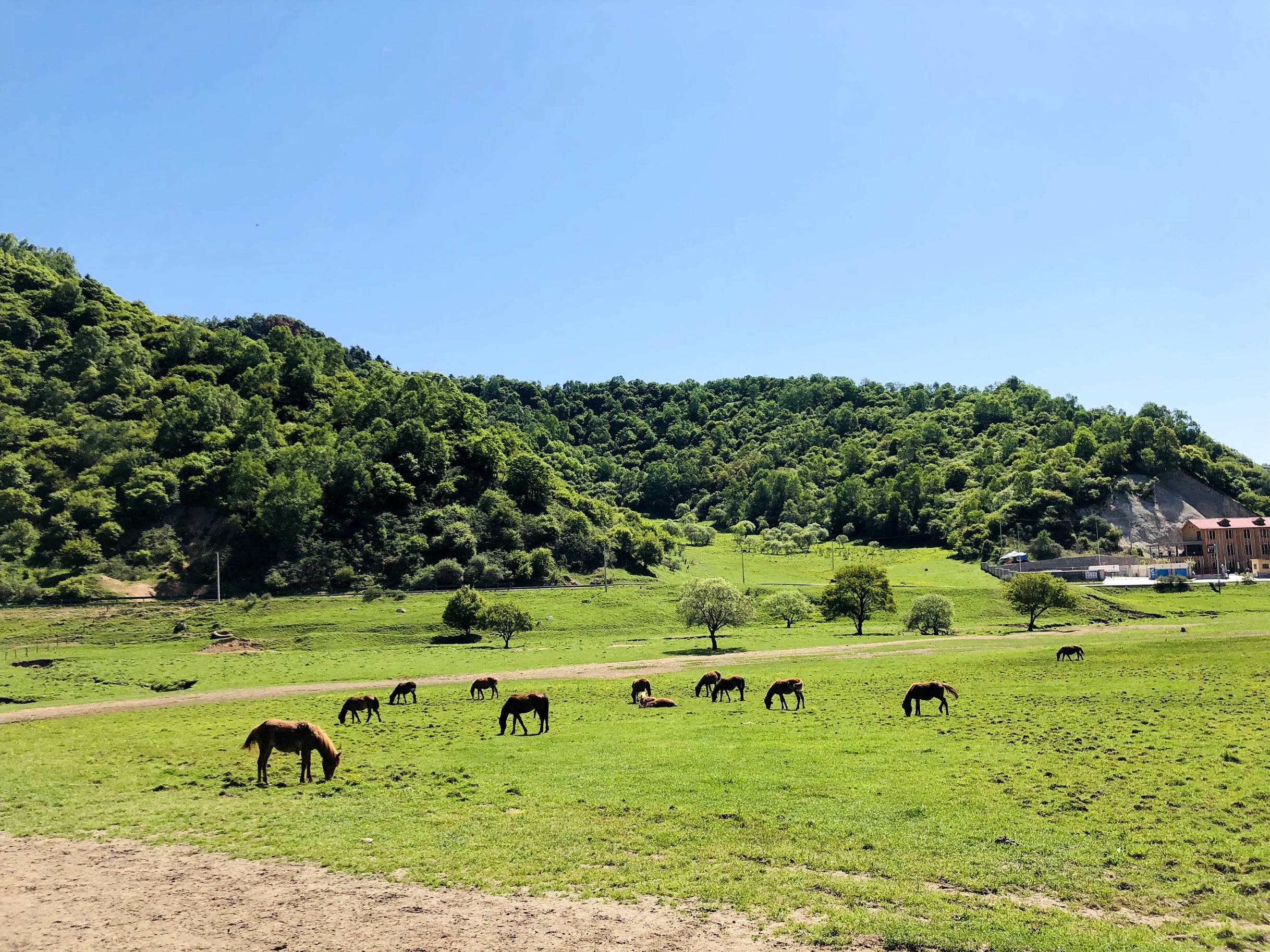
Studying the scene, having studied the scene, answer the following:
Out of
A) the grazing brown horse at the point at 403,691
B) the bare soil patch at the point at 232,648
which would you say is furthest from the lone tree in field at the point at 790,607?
the grazing brown horse at the point at 403,691

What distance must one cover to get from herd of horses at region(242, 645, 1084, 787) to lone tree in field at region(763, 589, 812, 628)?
1650 inches

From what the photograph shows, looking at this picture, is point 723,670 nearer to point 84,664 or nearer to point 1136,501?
point 84,664

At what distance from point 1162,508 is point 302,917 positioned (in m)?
212

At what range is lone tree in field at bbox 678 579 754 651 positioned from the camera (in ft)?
241

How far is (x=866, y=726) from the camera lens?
28.5 metres

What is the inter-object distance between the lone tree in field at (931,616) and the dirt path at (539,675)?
6.24m

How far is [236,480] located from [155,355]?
6181 cm

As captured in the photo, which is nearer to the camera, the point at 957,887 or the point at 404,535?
the point at 957,887

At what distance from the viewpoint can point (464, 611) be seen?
259 feet

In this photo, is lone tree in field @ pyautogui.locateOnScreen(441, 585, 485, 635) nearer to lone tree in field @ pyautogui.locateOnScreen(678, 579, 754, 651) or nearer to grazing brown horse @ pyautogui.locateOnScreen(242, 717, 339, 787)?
lone tree in field @ pyautogui.locateOnScreen(678, 579, 754, 651)

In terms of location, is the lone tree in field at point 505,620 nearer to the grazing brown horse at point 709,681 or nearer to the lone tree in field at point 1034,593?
the grazing brown horse at point 709,681

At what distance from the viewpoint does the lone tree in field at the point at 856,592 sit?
8262 cm

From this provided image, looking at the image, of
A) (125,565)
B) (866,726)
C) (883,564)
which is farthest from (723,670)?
(883,564)

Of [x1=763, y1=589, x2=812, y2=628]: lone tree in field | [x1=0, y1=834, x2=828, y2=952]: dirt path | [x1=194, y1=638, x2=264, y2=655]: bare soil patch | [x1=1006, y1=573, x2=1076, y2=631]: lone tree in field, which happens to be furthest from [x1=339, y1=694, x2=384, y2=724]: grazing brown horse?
[x1=1006, y1=573, x2=1076, y2=631]: lone tree in field
